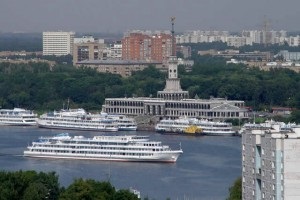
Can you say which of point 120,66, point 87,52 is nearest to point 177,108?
point 120,66

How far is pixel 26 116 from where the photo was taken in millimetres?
39156

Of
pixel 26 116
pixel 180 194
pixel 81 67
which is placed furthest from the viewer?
pixel 81 67

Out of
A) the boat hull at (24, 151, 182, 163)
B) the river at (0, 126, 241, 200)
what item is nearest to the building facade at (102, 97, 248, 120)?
the river at (0, 126, 241, 200)

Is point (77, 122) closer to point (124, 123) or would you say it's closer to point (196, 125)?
point (124, 123)

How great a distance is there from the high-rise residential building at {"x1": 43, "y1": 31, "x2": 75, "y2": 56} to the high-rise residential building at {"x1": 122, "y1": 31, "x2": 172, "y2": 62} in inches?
452

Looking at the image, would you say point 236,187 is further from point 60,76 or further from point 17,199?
point 60,76

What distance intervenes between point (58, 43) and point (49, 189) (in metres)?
60.1

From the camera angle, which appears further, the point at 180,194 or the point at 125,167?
the point at 125,167

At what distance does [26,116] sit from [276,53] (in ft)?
129

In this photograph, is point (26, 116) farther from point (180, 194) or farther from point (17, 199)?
point (17, 199)

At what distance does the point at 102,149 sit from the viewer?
1137 inches

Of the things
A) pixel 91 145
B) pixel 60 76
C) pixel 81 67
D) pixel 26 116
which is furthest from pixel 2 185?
pixel 81 67

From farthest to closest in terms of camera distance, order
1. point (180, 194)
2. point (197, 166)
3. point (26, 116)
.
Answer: point (26, 116) < point (197, 166) < point (180, 194)

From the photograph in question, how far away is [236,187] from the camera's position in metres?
17.4
